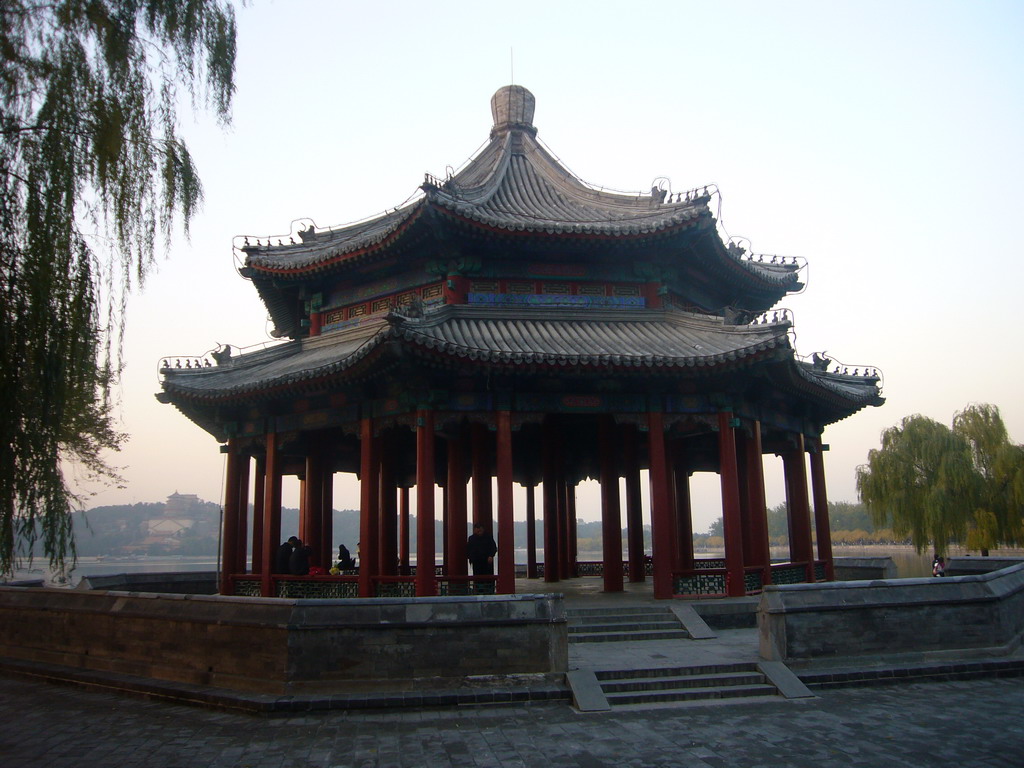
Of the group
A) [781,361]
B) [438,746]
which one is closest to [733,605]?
[781,361]

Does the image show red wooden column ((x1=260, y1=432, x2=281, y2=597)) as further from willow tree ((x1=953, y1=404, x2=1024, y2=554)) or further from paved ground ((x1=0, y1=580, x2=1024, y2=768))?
willow tree ((x1=953, y1=404, x2=1024, y2=554))

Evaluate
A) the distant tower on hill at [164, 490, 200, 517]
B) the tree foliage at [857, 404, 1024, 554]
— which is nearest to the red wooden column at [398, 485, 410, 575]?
the tree foliage at [857, 404, 1024, 554]

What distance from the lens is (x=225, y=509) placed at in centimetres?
1756

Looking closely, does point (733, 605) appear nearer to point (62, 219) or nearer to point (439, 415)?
point (439, 415)

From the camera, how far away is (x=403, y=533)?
69.8 feet

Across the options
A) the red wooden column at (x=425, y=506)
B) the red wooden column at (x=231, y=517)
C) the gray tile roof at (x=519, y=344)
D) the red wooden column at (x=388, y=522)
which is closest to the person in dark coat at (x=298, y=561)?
the red wooden column at (x=231, y=517)

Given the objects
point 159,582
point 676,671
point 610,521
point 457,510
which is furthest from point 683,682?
point 159,582

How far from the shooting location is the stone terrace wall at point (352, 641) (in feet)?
31.2

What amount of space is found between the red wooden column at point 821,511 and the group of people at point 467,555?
7.73 m

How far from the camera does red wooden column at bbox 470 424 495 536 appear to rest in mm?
16156

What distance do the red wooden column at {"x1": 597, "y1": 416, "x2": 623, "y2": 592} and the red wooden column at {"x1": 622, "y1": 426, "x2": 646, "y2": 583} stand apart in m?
0.43

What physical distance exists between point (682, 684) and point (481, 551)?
539cm

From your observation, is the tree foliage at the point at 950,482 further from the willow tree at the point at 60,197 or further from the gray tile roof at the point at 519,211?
the willow tree at the point at 60,197

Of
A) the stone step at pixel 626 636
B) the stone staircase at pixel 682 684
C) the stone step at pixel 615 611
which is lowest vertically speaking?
the stone staircase at pixel 682 684
